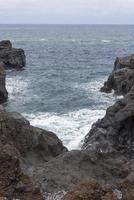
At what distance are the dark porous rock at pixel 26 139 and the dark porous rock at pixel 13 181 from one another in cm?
830

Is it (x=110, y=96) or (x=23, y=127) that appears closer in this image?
(x=23, y=127)

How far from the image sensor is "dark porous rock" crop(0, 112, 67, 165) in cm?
2164

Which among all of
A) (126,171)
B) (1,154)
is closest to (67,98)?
(126,171)

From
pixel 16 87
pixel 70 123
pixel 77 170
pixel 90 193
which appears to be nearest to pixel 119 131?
pixel 70 123

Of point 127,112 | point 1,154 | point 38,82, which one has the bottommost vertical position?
point 38,82

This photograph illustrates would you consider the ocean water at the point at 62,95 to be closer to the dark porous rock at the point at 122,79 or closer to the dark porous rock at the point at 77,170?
the dark porous rock at the point at 122,79

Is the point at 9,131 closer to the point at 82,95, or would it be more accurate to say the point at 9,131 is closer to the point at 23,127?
the point at 23,127

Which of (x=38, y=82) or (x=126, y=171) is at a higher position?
(x=126, y=171)

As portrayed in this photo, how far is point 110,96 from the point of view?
53.5 metres

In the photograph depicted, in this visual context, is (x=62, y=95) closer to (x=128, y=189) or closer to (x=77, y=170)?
(x=77, y=170)

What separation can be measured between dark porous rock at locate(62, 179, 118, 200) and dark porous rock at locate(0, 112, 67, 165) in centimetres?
1041

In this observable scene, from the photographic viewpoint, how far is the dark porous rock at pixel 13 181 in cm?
1170

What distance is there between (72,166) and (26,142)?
5.76m

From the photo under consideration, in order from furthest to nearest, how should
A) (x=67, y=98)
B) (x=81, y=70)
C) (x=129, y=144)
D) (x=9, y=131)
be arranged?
(x=81, y=70), (x=67, y=98), (x=129, y=144), (x=9, y=131)
